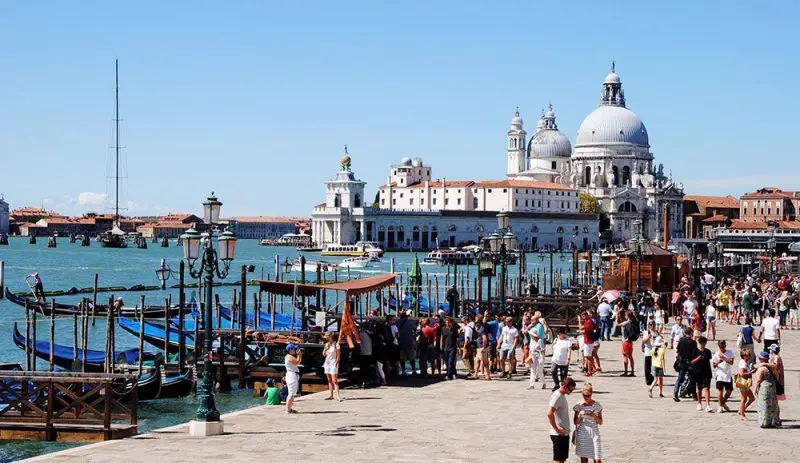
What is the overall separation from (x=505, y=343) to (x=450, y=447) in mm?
5243

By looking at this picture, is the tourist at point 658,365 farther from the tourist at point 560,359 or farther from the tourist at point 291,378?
the tourist at point 291,378

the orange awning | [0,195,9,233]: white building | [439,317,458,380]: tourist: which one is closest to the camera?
[439,317,458,380]: tourist

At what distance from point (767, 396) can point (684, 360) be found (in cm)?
186

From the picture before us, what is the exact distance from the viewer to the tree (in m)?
127

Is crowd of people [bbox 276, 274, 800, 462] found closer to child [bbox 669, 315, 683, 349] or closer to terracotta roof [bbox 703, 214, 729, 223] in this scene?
child [bbox 669, 315, 683, 349]

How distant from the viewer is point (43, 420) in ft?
42.4

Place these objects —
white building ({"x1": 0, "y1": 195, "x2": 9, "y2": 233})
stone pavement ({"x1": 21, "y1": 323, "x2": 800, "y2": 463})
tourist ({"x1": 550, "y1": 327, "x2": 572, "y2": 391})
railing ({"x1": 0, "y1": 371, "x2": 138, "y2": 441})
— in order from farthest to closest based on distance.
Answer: white building ({"x1": 0, "y1": 195, "x2": 9, "y2": 233})
tourist ({"x1": 550, "y1": 327, "x2": 572, "y2": 391})
railing ({"x1": 0, "y1": 371, "x2": 138, "y2": 441})
stone pavement ({"x1": 21, "y1": 323, "x2": 800, "y2": 463})

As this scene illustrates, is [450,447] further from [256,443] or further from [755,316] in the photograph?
[755,316]

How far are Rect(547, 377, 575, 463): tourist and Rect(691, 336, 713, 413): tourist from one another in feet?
12.6

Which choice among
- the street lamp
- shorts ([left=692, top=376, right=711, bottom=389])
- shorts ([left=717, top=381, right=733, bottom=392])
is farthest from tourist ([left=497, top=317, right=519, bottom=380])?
the street lamp

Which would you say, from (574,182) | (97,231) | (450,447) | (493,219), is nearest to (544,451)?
(450,447)

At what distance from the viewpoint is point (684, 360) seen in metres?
13.7

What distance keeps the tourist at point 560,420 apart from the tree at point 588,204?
11778 cm

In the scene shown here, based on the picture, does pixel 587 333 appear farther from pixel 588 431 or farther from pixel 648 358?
pixel 588 431
